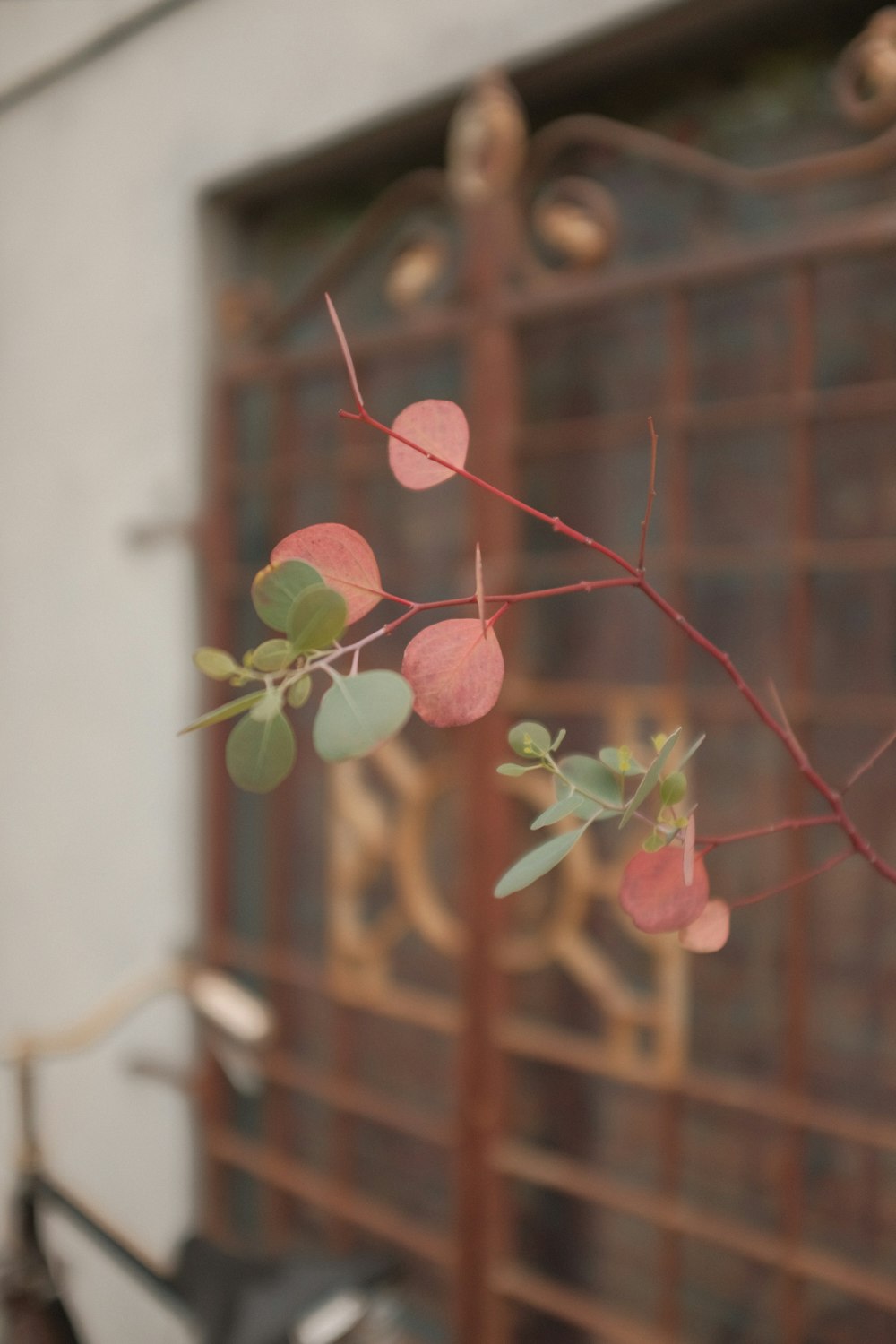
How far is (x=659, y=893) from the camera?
312 millimetres

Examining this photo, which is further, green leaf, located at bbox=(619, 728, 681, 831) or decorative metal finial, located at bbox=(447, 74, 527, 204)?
decorative metal finial, located at bbox=(447, 74, 527, 204)

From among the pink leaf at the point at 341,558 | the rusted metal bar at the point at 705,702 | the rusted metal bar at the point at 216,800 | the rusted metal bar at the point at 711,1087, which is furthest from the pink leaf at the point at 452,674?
the rusted metal bar at the point at 216,800

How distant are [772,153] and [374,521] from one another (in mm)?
743

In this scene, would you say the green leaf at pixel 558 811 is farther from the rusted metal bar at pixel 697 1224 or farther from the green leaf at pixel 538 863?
the rusted metal bar at pixel 697 1224

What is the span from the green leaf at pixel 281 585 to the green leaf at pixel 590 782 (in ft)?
0.34

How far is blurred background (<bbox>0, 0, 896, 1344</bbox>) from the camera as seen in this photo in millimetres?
1334

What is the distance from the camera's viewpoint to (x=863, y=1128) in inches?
50.9

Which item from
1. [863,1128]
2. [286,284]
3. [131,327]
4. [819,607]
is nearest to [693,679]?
[819,607]

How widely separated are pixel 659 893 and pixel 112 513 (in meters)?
1.88

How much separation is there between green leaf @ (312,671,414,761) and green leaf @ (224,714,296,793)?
0.01m

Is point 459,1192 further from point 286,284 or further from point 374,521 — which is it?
point 286,284

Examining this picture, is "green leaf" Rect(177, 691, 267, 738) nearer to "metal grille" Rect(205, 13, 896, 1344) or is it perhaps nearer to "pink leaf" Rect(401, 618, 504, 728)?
"pink leaf" Rect(401, 618, 504, 728)

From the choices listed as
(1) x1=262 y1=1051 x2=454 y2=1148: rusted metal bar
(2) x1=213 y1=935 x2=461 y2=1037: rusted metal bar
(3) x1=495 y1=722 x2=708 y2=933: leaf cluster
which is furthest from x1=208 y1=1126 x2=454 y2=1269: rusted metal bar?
(3) x1=495 y1=722 x2=708 y2=933: leaf cluster

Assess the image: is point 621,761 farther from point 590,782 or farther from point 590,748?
point 590,748
